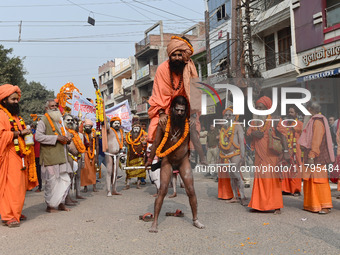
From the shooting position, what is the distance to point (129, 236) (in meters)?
4.87

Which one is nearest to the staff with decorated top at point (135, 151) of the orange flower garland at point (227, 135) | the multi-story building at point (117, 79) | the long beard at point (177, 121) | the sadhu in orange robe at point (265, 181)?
the orange flower garland at point (227, 135)

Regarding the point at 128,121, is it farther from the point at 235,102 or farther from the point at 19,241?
the point at 19,241

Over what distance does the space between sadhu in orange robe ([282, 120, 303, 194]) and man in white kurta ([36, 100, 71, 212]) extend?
4805 mm

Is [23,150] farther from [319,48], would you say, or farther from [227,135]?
[319,48]

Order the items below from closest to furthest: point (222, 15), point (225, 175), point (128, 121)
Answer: point (225, 175)
point (128, 121)
point (222, 15)

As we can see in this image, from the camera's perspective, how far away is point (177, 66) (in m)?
5.55

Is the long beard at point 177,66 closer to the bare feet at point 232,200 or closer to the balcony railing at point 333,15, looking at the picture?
the bare feet at point 232,200

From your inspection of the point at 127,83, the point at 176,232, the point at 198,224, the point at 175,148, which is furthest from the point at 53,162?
the point at 127,83

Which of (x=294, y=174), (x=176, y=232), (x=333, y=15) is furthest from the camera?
(x=333, y=15)

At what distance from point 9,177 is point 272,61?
53.6 ft

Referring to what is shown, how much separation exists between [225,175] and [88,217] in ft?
10.7

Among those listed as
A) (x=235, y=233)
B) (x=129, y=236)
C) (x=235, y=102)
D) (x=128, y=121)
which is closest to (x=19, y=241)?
(x=129, y=236)

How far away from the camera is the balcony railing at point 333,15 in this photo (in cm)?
1486

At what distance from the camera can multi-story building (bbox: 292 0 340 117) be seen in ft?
48.7
